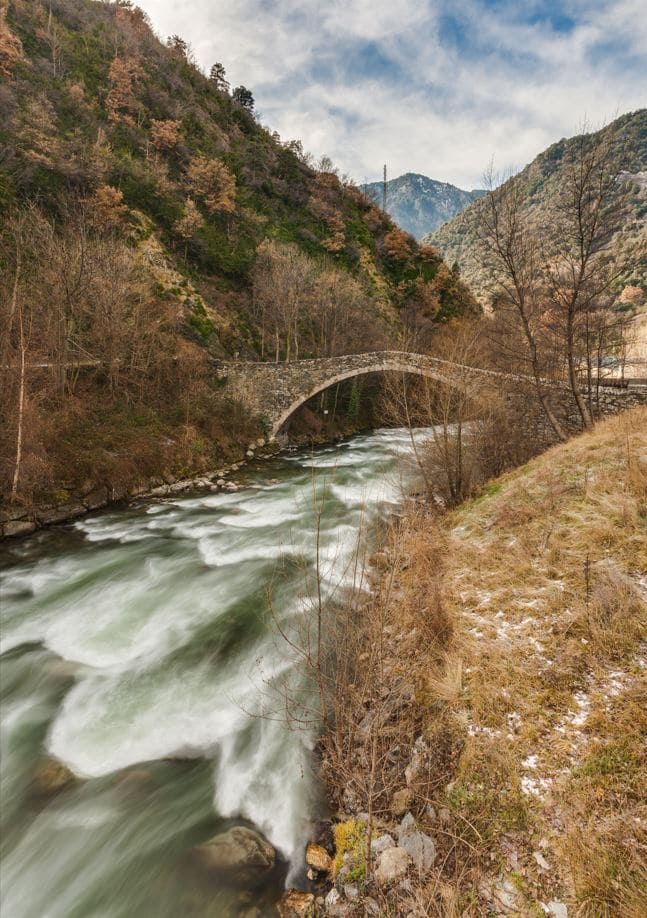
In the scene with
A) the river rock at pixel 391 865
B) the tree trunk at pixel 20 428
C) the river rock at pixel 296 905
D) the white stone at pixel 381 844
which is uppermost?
the tree trunk at pixel 20 428

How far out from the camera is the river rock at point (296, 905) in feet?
10.4

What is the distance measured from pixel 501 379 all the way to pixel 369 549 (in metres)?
8.81

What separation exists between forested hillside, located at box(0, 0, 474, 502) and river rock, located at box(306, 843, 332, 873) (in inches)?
413

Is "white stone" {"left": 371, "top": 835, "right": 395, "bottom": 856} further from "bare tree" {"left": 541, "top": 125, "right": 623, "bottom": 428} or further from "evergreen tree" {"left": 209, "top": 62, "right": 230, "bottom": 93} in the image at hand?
A: "evergreen tree" {"left": 209, "top": 62, "right": 230, "bottom": 93}

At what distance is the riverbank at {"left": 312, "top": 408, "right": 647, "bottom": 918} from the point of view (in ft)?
8.63

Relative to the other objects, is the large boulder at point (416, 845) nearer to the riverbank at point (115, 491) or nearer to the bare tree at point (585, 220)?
the riverbank at point (115, 491)

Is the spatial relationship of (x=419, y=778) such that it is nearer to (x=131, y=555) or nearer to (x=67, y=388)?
(x=131, y=555)


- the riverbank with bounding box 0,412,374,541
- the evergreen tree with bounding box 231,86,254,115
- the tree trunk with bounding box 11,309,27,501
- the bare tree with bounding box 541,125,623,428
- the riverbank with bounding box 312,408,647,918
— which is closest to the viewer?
the riverbank with bounding box 312,408,647,918

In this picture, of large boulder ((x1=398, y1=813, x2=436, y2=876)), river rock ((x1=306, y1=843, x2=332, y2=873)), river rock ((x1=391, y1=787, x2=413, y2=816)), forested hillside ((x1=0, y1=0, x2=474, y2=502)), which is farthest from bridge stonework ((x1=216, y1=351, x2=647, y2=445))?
river rock ((x1=306, y1=843, x2=332, y2=873))

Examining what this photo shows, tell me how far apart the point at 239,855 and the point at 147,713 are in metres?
2.38

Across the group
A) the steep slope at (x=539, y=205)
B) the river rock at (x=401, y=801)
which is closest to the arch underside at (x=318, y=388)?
the river rock at (x=401, y=801)

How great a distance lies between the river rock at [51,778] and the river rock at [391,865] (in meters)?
3.71

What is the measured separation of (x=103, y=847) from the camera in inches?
162

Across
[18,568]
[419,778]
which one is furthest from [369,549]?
[18,568]
